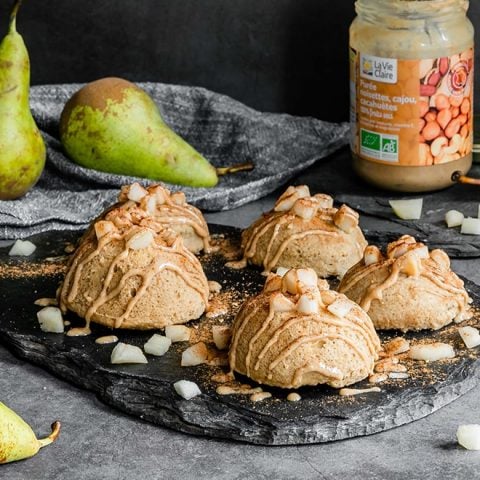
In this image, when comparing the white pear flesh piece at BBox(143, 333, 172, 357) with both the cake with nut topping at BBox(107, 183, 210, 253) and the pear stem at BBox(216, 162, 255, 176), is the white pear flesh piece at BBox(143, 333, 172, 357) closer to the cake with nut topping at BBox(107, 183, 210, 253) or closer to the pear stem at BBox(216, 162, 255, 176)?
the cake with nut topping at BBox(107, 183, 210, 253)

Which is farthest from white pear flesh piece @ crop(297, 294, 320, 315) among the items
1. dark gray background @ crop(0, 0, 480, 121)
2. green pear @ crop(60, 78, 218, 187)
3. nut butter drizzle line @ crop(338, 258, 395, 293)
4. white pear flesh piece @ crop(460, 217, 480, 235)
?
dark gray background @ crop(0, 0, 480, 121)

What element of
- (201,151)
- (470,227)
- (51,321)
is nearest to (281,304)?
(51,321)

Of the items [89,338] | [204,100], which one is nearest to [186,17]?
[204,100]

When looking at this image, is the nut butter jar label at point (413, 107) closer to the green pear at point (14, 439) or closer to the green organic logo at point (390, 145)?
the green organic logo at point (390, 145)

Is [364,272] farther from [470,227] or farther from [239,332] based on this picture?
[470,227]

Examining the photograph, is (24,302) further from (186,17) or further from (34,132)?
(186,17)

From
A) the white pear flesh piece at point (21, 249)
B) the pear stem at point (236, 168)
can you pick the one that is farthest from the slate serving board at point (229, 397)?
the pear stem at point (236, 168)
